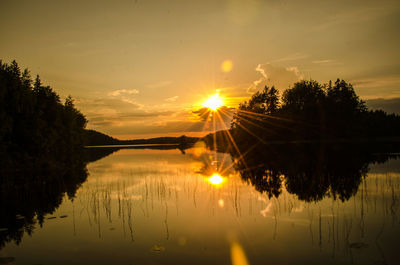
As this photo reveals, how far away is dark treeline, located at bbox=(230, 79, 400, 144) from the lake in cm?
9029

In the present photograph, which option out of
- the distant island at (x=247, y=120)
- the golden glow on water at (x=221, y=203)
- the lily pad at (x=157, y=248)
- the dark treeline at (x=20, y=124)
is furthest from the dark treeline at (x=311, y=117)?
the lily pad at (x=157, y=248)

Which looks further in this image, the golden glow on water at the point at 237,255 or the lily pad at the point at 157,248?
the lily pad at the point at 157,248

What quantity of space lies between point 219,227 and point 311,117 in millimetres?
107134

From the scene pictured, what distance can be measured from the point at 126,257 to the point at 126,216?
6641 millimetres

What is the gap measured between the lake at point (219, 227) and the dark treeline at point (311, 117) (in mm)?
90285

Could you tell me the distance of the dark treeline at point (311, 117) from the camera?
10650cm

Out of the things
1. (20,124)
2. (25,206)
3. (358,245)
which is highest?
(20,124)

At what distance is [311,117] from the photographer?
11038 centimetres

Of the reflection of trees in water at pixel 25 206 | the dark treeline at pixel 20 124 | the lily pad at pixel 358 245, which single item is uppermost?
the dark treeline at pixel 20 124

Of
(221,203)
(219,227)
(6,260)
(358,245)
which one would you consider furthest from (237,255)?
(6,260)

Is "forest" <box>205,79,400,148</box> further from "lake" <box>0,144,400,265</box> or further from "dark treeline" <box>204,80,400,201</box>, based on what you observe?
"lake" <box>0,144,400,265</box>

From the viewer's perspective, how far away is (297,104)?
120000 mm

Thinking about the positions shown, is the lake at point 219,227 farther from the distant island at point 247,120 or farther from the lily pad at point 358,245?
the distant island at point 247,120

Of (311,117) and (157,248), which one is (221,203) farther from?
(311,117)
